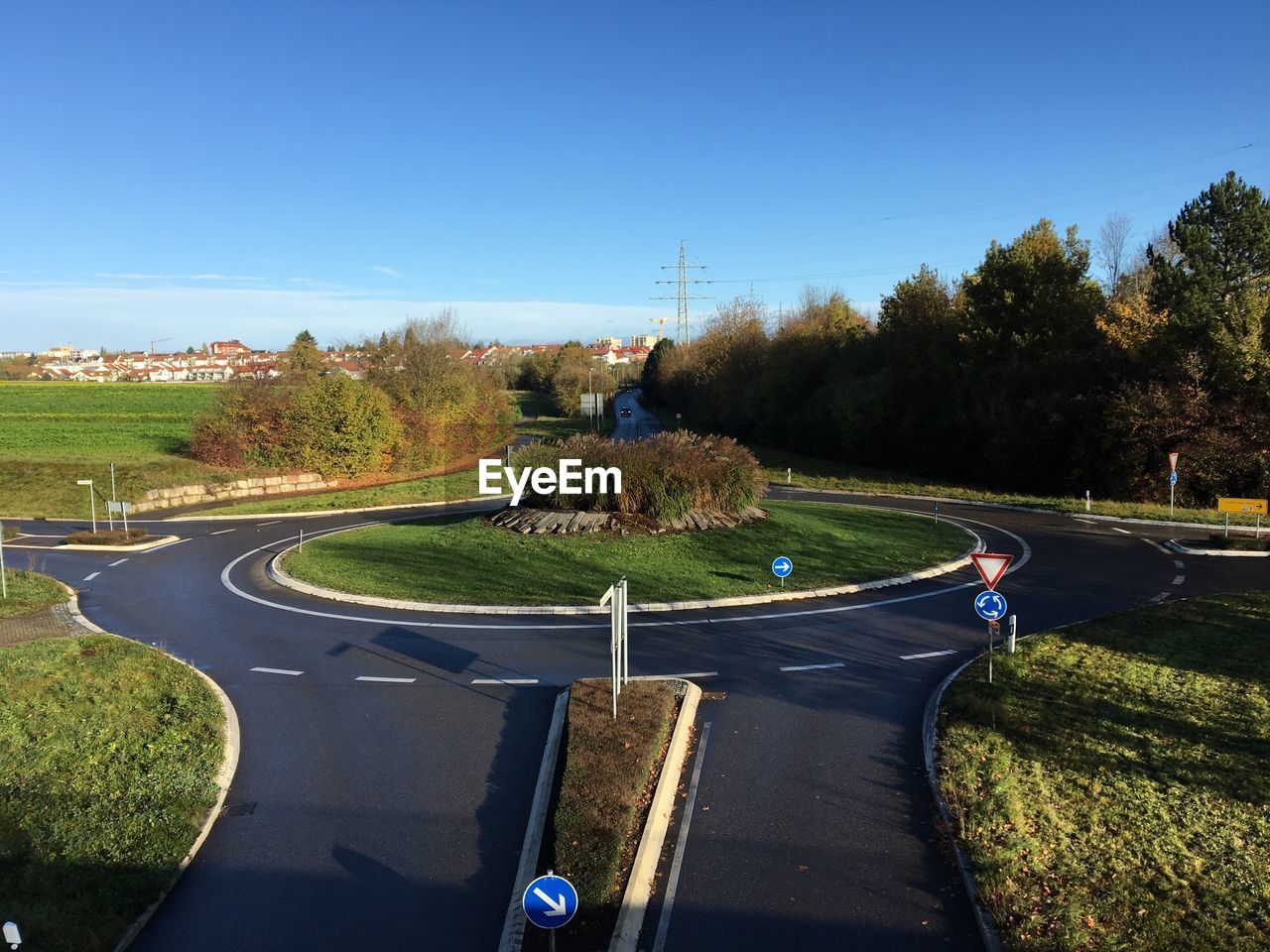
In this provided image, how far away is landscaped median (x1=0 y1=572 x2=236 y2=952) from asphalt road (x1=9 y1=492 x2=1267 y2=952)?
0.37m

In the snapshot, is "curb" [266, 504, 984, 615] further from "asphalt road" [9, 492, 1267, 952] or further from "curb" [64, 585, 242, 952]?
"curb" [64, 585, 242, 952]

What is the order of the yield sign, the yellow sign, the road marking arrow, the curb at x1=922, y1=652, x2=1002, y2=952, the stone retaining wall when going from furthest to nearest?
the stone retaining wall → the yellow sign → the yield sign → the curb at x1=922, y1=652, x2=1002, y2=952 → the road marking arrow

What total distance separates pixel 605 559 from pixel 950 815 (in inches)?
466

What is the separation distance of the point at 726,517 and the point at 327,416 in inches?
1031

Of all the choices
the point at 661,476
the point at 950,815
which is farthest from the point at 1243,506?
the point at 950,815

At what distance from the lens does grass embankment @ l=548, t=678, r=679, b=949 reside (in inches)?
253

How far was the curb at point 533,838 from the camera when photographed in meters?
6.12

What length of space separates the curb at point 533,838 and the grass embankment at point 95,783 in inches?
114

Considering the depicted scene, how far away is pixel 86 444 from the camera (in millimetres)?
43781

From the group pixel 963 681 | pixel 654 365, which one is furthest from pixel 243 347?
pixel 963 681

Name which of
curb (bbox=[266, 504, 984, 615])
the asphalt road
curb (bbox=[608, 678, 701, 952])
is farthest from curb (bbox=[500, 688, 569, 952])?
curb (bbox=[266, 504, 984, 615])

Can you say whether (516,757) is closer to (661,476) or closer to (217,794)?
(217,794)

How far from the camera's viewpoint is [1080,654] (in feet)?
39.6

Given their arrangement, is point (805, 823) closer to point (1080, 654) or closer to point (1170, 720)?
point (1170, 720)
